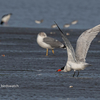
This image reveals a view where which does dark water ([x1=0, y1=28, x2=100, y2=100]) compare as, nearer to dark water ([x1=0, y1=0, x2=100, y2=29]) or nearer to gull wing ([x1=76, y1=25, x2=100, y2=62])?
gull wing ([x1=76, y1=25, x2=100, y2=62])

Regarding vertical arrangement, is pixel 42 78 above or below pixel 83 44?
below

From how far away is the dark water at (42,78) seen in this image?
803 centimetres

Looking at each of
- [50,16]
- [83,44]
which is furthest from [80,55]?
[50,16]

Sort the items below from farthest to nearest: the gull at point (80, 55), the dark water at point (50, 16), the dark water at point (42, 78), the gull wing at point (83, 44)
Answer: the dark water at point (50, 16) → the gull wing at point (83, 44) → the gull at point (80, 55) → the dark water at point (42, 78)

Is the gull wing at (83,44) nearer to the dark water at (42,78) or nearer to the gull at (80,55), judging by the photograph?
the gull at (80,55)

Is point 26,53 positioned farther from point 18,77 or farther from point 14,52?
point 18,77

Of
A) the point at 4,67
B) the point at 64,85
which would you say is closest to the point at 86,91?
A: the point at 64,85

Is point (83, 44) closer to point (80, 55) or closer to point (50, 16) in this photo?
point (80, 55)

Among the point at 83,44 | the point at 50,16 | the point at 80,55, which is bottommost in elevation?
the point at 80,55

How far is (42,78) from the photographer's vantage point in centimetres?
988

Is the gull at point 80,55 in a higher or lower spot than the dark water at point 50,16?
lower

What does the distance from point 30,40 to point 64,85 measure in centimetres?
1041

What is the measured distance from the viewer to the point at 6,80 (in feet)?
31.3

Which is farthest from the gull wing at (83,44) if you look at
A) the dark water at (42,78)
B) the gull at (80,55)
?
the dark water at (42,78)
